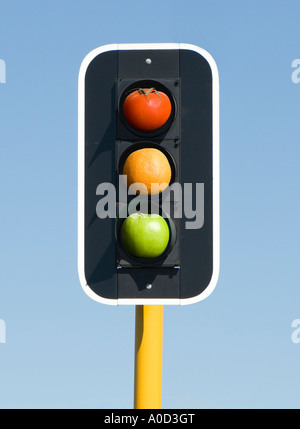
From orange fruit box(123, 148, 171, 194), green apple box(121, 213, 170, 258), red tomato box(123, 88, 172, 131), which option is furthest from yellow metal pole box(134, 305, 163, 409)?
red tomato box(123, 88, 172, 131)

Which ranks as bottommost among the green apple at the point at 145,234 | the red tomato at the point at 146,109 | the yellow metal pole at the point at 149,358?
the yellow metal pole at the point at 149,358

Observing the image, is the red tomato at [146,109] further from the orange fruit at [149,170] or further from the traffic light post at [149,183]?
the orange fruit at [149,170]

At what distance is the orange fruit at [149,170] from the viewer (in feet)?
19.2

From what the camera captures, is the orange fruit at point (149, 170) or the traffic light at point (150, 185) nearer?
the orange fruit at point (149, 170)

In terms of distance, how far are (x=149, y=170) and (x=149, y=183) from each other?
10 centimetres

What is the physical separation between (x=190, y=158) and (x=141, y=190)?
0.49 m

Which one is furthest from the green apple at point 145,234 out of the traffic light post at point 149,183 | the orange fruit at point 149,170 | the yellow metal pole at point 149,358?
the yellow metal pole at point 149,358

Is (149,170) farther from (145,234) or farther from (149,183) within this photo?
(145,234)

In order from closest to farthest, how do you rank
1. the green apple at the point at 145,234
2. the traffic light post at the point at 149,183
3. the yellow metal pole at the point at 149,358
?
the green apple at the point at 145,234 → the traffic light post at the point at 149,183 → the yellow metal pole at the point at 149,358

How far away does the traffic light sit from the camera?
235 inches

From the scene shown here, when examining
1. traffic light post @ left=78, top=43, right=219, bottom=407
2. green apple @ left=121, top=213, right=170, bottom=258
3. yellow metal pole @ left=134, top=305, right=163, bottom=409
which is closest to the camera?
green apple @ left=121, top=213, right=170, bottom=258

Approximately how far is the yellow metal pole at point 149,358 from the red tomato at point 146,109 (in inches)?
58.1

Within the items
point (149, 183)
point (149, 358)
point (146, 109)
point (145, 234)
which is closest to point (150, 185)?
point (149, 183)

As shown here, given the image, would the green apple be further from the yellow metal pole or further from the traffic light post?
the yellow metal pole
